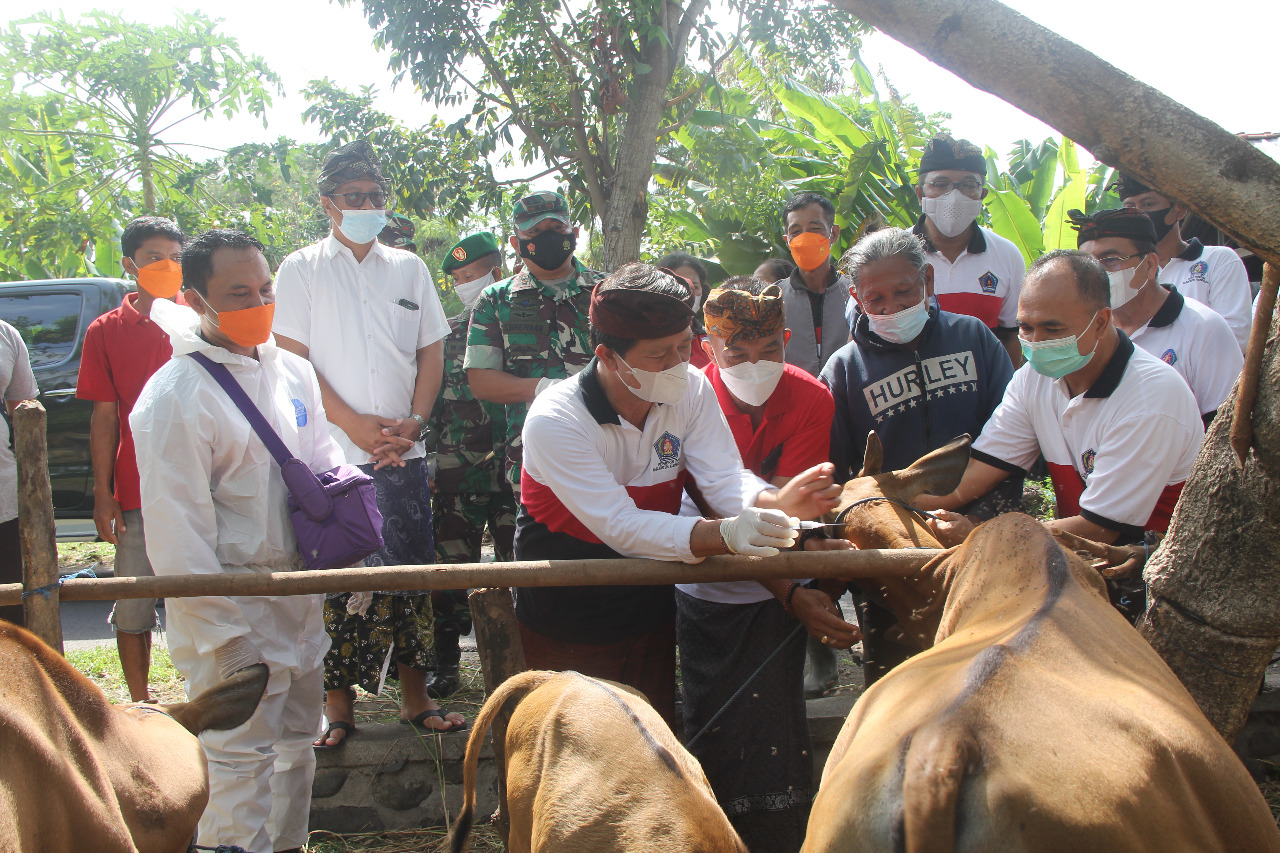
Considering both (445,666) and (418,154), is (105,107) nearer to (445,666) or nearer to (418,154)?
(418,154)

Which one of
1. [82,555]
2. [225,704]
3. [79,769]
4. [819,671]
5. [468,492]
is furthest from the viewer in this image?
[82,555]

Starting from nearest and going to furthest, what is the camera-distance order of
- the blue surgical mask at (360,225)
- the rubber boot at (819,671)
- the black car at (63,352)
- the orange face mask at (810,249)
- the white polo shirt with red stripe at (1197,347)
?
the white polo shirt with red stripe at (1197,347) → the blue surgical mask at (360,225) → the rubber boot at (819,671) → the orange face mask at (810,249) → the black car at (63,352)

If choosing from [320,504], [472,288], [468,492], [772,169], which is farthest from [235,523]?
[772,169]

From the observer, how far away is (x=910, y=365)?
3.93 metres

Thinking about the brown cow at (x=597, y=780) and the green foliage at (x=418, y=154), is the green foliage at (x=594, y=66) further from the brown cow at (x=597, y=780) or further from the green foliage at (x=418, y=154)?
the brown cow at (x=597, y=780)

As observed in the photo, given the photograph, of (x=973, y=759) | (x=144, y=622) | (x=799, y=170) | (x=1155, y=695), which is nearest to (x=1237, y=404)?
(x=1155, y=695)

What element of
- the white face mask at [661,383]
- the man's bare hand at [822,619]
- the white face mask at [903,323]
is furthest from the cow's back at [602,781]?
the white face mask at [903,323]

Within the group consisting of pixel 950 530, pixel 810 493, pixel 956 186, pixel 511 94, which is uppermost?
pixel 511 94

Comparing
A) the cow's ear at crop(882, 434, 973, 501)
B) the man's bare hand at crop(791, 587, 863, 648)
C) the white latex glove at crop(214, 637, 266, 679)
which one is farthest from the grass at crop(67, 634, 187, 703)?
the cow's ear at crop(882, 434, 973, 501)

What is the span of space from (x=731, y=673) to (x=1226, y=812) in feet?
6.29

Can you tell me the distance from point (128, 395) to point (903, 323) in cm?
390

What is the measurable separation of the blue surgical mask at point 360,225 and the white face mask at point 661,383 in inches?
86.0

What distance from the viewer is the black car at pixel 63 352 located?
7.92 meters

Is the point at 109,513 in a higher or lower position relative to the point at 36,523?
lower
